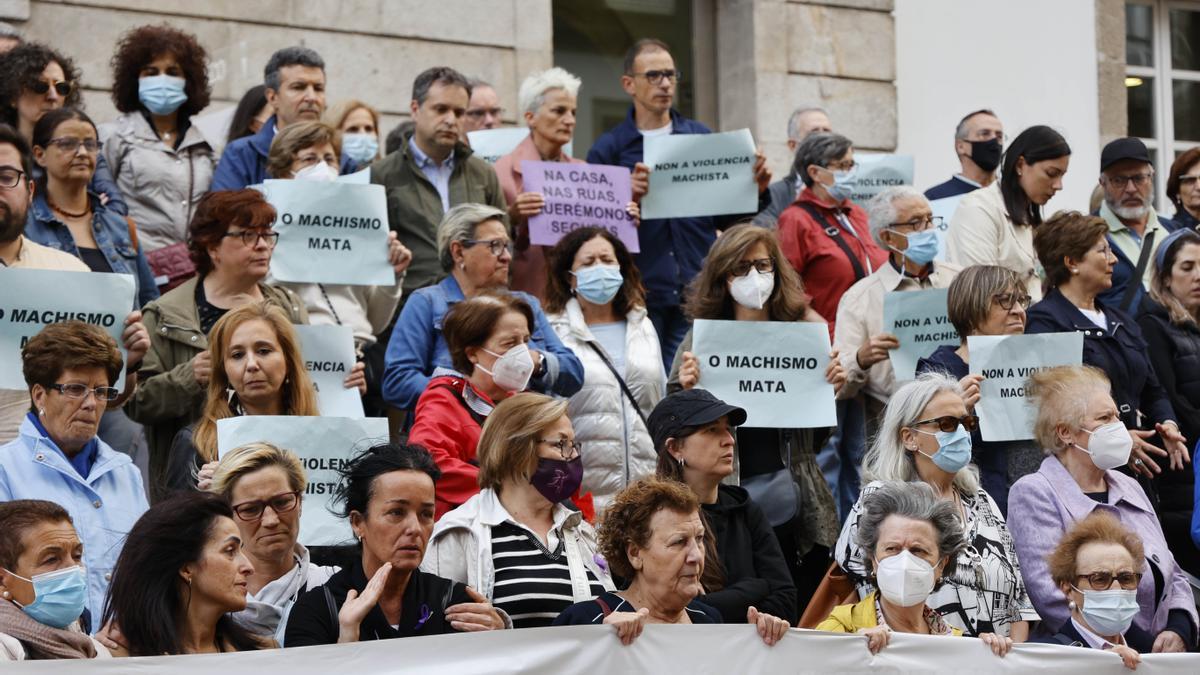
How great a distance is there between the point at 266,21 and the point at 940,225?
14.7ft

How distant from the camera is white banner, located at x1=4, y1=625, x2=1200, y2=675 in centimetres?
554

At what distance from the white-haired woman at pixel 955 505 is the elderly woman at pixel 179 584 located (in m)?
2.42

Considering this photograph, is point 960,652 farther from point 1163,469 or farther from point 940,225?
point 940,225

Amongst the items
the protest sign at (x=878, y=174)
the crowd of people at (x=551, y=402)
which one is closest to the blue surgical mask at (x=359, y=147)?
the crowd of people at (x=551, y=402)

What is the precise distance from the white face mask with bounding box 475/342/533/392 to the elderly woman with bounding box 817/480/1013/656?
5.13 ft

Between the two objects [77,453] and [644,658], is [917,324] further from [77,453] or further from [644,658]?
[77,453]

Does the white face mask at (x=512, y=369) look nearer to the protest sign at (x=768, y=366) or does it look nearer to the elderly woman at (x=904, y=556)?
the protest sign at (x=768, y=366)

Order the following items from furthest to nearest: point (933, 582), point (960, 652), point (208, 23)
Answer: point (208, 23)
point (933, 582)
point (960, 652)

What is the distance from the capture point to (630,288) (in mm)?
9281

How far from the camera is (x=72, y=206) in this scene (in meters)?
8.72

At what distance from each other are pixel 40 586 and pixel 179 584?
16.0 inches

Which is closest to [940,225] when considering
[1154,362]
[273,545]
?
[1154,362]

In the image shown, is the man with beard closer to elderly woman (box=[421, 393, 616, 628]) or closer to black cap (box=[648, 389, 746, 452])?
black cap (box=[648, 389, 746, 452])

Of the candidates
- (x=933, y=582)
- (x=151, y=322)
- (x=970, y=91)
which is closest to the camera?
(x=933, y=582)
